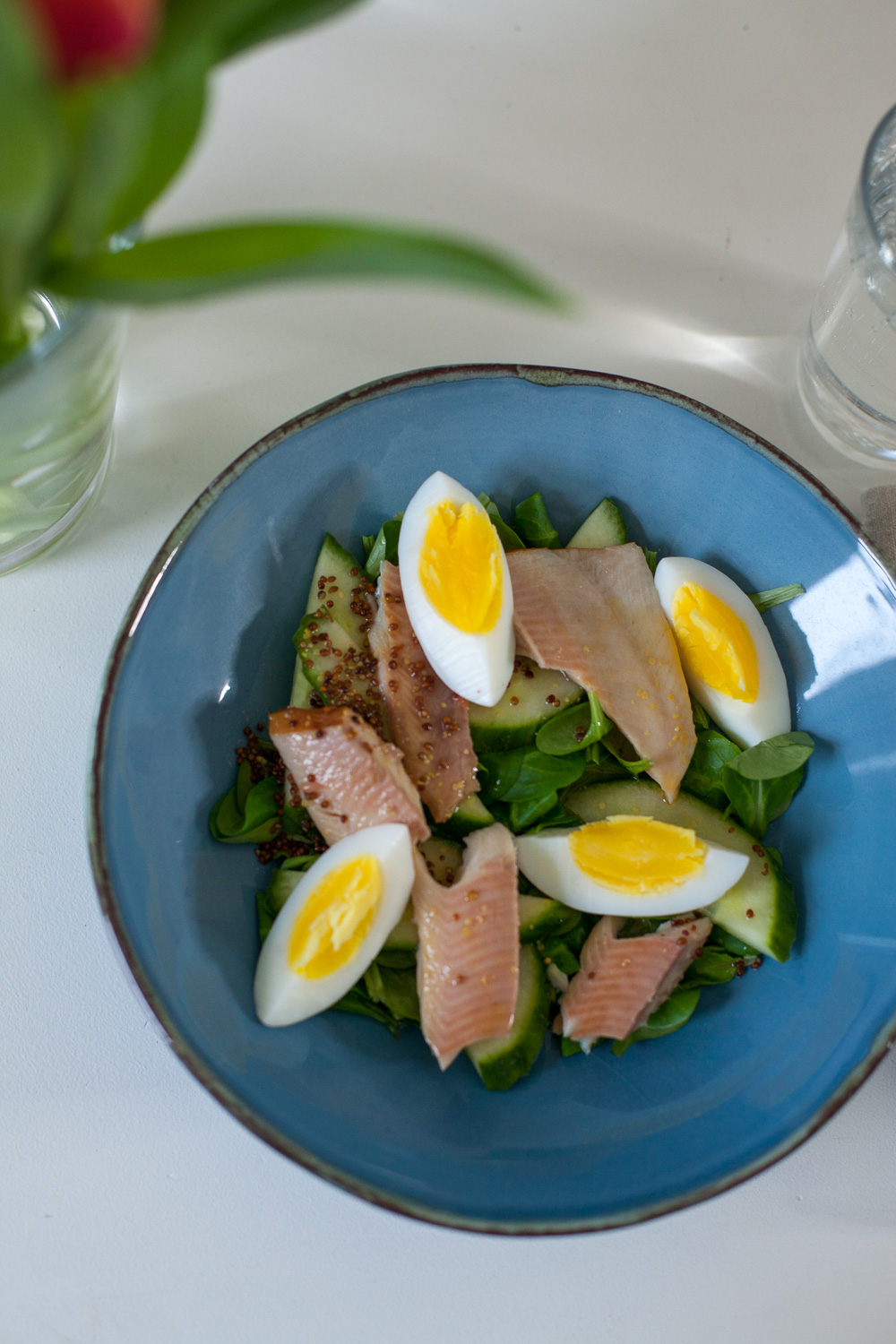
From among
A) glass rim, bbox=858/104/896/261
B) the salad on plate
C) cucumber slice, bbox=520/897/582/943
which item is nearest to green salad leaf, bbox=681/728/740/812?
the salad on plate

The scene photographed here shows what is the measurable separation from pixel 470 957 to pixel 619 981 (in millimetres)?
177

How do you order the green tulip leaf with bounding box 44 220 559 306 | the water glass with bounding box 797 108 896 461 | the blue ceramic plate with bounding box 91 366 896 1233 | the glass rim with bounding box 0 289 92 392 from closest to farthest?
the green tulip leaf with bounding box 44 220 559 306, the glass rim with bounding box 0 289 92 392, the blue ceramic plate with bounding box 91 366 896 1233, the water glass with bounding box 797 108 896 461

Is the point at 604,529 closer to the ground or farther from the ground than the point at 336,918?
farther from the ground

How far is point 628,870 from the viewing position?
1.17 m

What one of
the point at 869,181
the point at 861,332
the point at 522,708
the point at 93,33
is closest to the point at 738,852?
the point at 522,708

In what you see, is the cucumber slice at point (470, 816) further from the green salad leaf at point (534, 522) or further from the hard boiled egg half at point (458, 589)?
the green salad leaf at point (534, 522)

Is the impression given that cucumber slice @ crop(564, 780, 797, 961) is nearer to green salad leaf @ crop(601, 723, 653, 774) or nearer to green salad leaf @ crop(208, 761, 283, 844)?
green salad leaf @ crop(601, 723, 653, 774)

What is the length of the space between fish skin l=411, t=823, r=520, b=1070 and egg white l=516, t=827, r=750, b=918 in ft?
0.20

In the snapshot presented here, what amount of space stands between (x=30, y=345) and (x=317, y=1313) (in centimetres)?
114

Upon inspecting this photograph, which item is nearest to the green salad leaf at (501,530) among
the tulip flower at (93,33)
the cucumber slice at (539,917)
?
the cucumber slice at (539,917)

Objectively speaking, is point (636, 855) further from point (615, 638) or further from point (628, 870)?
point (615, 638)

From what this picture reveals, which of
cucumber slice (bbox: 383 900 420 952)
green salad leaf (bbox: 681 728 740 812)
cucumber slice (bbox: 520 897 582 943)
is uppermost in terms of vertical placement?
green salad leaf (bbox: 681 728 740 812)

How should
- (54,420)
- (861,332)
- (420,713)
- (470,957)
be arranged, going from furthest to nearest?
(861,332)
(420,713)
(470,957)
(54,420)

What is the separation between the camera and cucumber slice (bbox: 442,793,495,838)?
3.88ft
